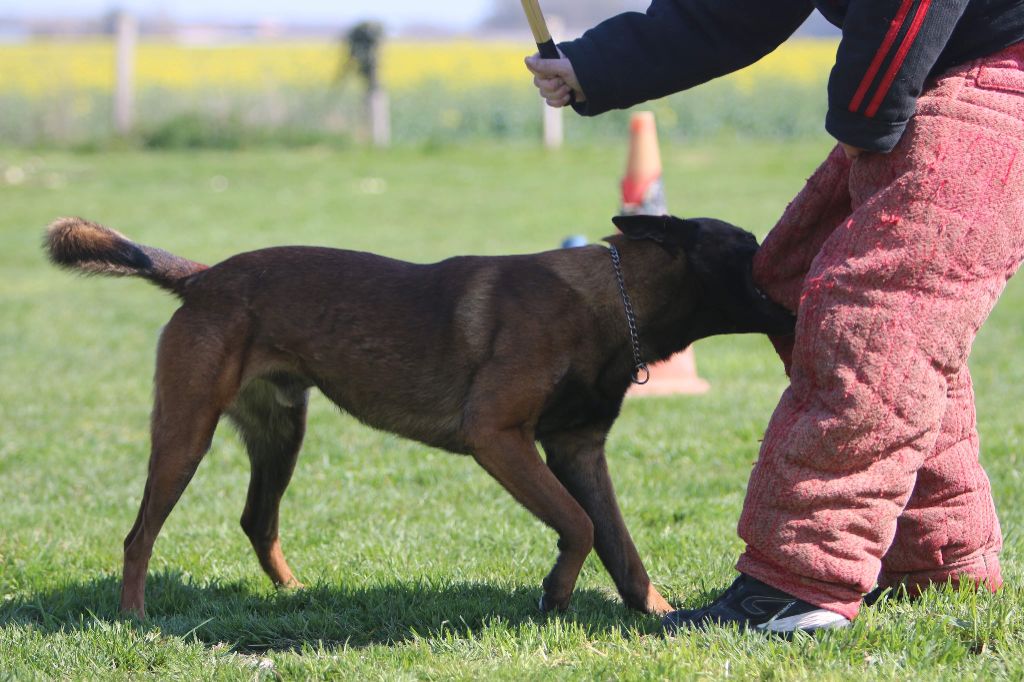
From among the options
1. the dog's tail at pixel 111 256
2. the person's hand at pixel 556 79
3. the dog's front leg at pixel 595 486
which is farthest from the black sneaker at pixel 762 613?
the dog's tail at pixel 111 256

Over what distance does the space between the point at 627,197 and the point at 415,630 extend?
14.1 feet

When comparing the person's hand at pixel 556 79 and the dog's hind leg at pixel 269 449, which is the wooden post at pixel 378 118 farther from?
the person's hand at pixel 556 79

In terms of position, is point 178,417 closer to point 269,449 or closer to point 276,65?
point 269,449

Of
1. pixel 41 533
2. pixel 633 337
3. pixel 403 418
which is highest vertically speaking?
pixel 633 337


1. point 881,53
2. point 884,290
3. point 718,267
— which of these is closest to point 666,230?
point 718,267

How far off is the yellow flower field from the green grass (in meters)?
16.2

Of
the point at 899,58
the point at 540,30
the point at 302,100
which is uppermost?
the point at 302,100

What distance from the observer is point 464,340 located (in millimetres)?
4043

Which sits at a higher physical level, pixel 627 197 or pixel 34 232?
pixel 627 197

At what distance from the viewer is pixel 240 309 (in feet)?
13.5

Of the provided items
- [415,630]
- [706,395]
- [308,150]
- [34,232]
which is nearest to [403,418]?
[415,630]

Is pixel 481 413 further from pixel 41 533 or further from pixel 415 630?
pixel 41 533

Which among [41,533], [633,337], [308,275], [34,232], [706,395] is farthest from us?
[34,232]

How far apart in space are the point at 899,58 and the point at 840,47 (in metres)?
0.15
